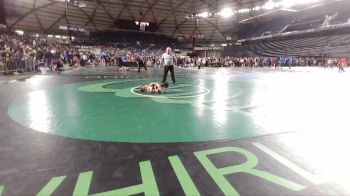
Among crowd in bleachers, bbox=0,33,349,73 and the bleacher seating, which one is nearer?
crowd in bleachers, bbox=0,33,349,73

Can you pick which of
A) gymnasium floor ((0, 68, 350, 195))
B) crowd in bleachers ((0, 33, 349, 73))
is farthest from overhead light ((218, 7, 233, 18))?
gymnasium floor ((0, 68, 350, 195))

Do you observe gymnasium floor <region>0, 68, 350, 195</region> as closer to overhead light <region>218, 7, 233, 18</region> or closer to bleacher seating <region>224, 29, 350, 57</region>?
overhead light <region>218, 7, 233, 18</region>

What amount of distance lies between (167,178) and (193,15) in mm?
39405

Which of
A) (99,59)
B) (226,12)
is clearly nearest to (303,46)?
(226,12)

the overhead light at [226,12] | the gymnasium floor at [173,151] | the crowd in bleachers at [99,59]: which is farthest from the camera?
the overhead light at [226,12]

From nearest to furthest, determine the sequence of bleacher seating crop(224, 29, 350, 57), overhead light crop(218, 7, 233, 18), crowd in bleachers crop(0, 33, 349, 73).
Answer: crowd in bleachers crop(0, 33, 349, 73), bleacher seating crop(224, 29, 350, 57), overhead light crop(218, 7, 233, 18)

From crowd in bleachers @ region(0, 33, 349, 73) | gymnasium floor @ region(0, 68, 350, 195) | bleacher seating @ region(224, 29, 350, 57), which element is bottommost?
gymnasium floor @ region(0, 68, 350, 195)

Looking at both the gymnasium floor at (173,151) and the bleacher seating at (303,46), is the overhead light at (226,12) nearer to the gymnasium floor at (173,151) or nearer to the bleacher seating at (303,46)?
the bleacher seating at (303,46)

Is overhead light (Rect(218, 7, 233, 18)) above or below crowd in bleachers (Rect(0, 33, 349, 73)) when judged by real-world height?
above

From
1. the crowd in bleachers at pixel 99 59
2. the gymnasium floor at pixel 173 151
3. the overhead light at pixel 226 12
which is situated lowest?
the gymnasium floor at pixel 173 151

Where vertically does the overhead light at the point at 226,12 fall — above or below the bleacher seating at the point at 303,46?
above

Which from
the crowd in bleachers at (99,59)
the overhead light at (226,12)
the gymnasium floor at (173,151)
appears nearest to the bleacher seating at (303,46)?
the crowd in bleachers at (99,59)

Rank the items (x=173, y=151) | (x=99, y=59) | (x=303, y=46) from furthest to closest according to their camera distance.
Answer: (x=303, y=46) < (x=99, y=59) < (x=173, y=151)

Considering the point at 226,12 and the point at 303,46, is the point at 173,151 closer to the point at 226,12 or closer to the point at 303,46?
the point at 226,12
